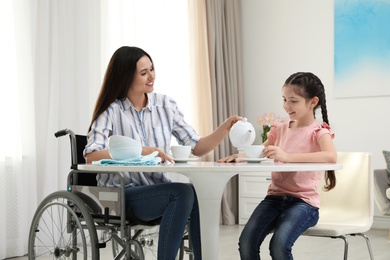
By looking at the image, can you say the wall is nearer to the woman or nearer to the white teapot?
the woman

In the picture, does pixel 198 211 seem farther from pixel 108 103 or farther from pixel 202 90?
pixel 202 90

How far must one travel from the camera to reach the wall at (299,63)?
524cm

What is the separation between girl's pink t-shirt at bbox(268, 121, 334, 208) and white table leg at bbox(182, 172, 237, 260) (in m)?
0.30

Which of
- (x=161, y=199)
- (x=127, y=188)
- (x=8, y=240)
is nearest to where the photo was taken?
(x=161, y=199)

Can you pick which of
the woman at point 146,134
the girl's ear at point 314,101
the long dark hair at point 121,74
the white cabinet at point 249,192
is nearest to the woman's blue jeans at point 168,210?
the woman at point 146,134

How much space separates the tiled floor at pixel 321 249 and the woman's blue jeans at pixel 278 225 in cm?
153

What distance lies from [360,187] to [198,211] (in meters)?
0.70

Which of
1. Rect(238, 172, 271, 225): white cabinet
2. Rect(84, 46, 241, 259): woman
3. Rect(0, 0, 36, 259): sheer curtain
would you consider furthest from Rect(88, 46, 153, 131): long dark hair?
Rect(238, 172, 271, 225): white cabinet

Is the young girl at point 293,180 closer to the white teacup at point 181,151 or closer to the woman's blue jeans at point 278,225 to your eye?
the woman's blue jeans at point 278,225

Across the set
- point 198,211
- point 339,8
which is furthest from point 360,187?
point 339,8

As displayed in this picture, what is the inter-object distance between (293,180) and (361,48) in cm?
318

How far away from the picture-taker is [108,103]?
8.39 feet

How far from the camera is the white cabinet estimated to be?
17.5 ft

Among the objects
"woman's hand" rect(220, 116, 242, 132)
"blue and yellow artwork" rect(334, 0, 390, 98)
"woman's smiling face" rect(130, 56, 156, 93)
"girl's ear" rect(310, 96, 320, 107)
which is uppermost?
"blue and yellow artwork" rect(334, 0, 390, 98)
